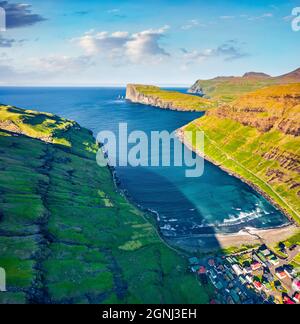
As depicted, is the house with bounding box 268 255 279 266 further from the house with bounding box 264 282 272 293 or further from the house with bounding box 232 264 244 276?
the house with bounding box 232 264 244 276

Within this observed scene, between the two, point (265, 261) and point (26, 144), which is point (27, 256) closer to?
point (265, 261)

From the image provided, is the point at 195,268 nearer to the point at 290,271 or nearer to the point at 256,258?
the point at 256,258

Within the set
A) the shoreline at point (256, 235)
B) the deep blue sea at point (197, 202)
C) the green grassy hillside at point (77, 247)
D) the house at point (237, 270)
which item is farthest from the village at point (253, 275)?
the deep blue sea at point (197, 202)

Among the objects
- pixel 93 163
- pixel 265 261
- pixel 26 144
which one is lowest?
pixel 265 261
